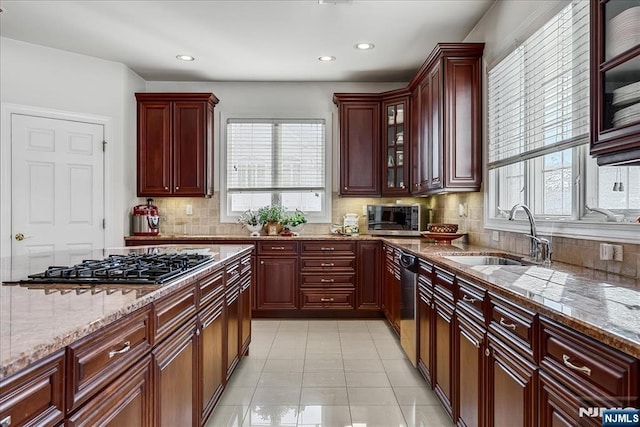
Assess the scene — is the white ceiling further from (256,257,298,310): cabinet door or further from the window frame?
(256,257,298,310): cabinet door

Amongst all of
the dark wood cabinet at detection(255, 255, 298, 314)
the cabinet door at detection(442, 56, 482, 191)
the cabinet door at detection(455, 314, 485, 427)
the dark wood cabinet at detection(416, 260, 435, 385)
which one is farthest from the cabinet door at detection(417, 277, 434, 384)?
the dark wood cabinet at detection(255, 255, 298, 314)

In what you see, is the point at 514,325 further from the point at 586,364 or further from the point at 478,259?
the point at 478,259

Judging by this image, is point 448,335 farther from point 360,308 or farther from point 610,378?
point 360,308

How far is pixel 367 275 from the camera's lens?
4887 mm

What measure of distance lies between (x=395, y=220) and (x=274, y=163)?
1733mm

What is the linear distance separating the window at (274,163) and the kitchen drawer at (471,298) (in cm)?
340

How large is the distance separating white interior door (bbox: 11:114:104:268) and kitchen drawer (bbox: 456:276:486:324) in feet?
11.1

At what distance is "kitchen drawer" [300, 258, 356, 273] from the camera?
16.0 feet

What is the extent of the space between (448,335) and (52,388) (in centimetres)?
198

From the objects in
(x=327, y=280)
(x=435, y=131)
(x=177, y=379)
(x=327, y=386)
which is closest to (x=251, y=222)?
(x=327, y=280)

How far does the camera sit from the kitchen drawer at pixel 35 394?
83cm

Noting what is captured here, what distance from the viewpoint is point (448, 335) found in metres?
2.40

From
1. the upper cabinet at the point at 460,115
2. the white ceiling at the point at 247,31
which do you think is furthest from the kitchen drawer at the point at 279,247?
the white ceiling at the point at 247,31

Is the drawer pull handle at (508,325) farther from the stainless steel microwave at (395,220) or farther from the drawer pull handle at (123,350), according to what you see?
the stainless steel microwave at (395,220)
